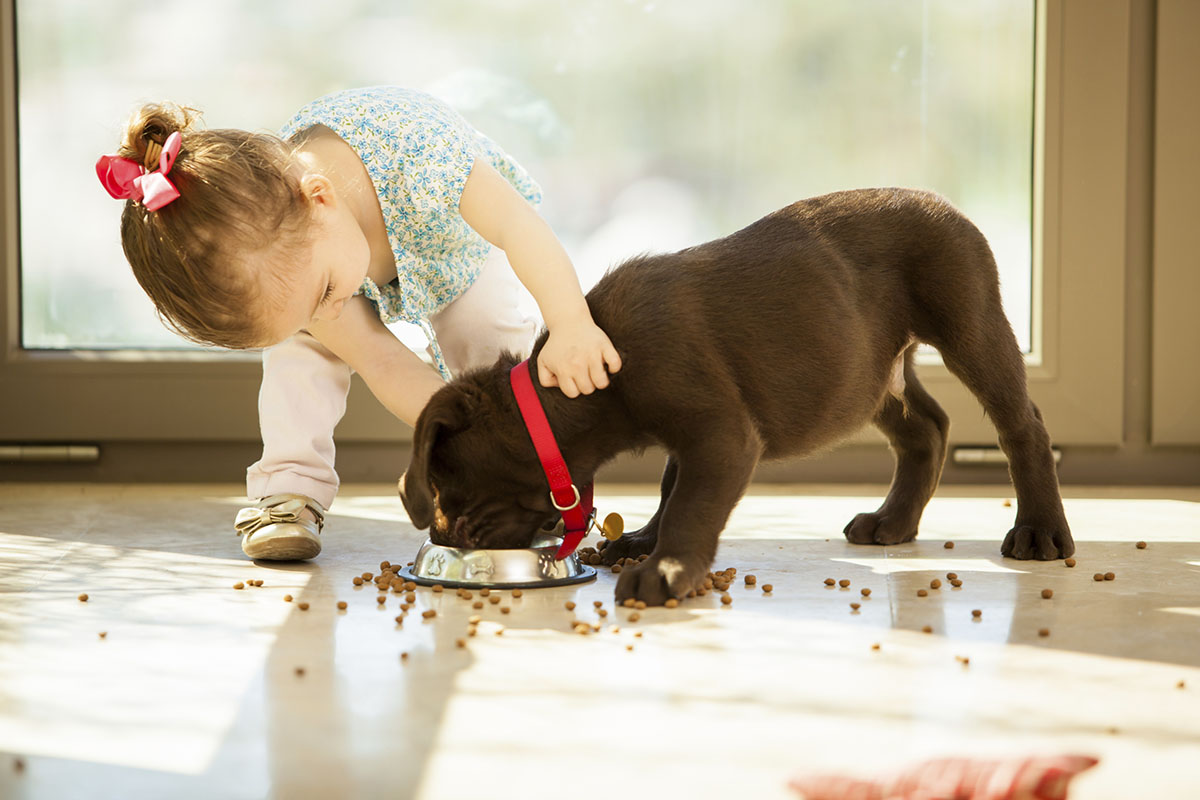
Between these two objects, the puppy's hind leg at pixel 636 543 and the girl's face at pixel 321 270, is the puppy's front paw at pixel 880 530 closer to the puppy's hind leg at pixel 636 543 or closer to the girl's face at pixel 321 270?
the puppy's hind leg at pixel 636 543

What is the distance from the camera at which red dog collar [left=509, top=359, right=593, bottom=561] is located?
83.4 inches

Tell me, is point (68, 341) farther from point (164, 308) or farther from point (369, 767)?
point (369, 767)

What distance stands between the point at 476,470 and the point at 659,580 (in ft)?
1.32

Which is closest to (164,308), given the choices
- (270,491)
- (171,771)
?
(270,491)

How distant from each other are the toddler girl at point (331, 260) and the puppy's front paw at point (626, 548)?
466mm

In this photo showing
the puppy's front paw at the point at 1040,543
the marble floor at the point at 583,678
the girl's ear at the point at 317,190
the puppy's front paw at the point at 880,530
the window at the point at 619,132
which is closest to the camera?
the marble floor at the point at 583,678

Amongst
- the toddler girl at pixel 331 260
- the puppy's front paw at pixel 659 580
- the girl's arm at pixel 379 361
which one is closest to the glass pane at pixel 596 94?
the toddler girl at pixel 331 260

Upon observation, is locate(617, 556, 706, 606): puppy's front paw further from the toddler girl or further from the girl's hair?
the girl's hair

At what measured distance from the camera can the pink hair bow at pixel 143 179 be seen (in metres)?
2.05

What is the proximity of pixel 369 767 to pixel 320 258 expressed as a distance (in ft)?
3.95

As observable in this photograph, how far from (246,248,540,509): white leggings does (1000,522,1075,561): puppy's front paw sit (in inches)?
45.8

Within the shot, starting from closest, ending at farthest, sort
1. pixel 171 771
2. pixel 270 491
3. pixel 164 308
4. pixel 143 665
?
pixel 171 771, pixel 143 665, pixel 164 308, pixel 270 491

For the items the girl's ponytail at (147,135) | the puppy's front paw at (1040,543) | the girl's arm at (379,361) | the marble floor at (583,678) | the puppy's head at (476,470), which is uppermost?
the girl's ponytail at (147,135)

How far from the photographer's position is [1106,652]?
168cm
